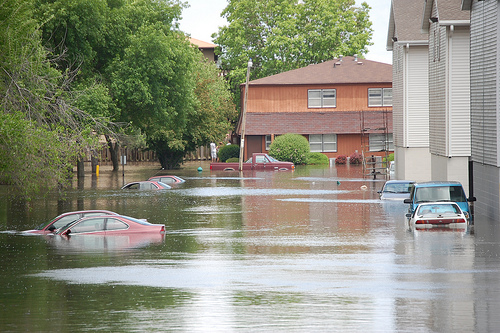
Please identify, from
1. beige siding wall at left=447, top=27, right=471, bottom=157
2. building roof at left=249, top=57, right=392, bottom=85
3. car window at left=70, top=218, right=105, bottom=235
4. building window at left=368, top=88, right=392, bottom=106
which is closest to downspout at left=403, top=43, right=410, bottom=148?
beige siding wall at left=447, top=27, right=471, bottom=157

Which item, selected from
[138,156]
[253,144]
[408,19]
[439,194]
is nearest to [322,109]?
[253,144]

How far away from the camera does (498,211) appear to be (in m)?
24.9

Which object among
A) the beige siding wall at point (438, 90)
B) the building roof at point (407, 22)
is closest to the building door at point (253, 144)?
the building roof at point (407, 22)

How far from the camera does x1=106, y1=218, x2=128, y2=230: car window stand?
24.6 meters

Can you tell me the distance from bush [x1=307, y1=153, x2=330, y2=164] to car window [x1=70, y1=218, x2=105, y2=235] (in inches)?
1781

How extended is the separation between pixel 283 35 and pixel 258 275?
68.8m

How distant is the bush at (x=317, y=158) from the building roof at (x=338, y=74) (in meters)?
7.80

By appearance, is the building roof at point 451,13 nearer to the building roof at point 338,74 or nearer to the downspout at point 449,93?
the downspout at point 449,93

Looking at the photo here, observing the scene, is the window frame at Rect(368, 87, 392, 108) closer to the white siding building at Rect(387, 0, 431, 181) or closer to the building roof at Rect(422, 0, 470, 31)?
the white siding building at Rect(387, 0, 431, 181)

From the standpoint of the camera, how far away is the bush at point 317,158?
226 feet

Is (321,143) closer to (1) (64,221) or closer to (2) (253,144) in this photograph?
(2) (253,144)

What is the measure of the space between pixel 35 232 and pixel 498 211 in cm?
1657

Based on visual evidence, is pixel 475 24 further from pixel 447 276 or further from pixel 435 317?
pixel 435 317

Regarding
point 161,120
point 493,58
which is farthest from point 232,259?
point 161,120
